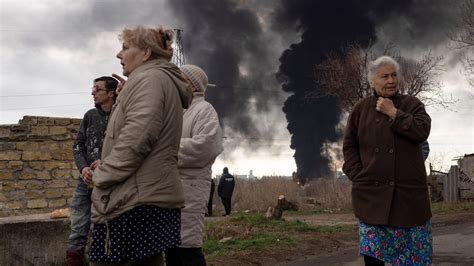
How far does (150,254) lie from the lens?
2.81 meters

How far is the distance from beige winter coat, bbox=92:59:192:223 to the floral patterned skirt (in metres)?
1.37

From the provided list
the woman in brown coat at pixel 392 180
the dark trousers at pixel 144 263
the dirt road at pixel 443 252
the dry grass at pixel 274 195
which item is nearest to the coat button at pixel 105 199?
the dark trousers at pixel 144 263

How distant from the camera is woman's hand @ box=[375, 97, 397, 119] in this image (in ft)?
11.8

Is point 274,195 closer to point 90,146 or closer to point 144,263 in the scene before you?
point 90,146

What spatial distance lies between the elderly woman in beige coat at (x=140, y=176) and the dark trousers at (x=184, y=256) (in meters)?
0.67

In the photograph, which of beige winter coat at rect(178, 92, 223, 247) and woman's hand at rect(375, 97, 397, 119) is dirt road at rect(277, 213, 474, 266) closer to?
beige winter coat at rect(178, 92, 223, 247)

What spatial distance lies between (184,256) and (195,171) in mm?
537

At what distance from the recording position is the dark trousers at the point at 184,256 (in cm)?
362

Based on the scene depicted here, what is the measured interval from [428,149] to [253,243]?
14.5ft

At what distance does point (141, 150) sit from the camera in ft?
8.82

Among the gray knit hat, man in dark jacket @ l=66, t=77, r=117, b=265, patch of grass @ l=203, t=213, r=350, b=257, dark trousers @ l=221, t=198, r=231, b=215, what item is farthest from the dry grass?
the gray knit hat

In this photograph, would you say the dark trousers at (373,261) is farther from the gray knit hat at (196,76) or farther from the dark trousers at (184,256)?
the gray knit hat at (196,76)

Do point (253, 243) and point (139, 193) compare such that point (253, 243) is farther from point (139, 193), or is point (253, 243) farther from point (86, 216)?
point (139, 193)

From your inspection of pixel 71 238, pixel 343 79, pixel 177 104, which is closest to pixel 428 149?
pixel 177 104
